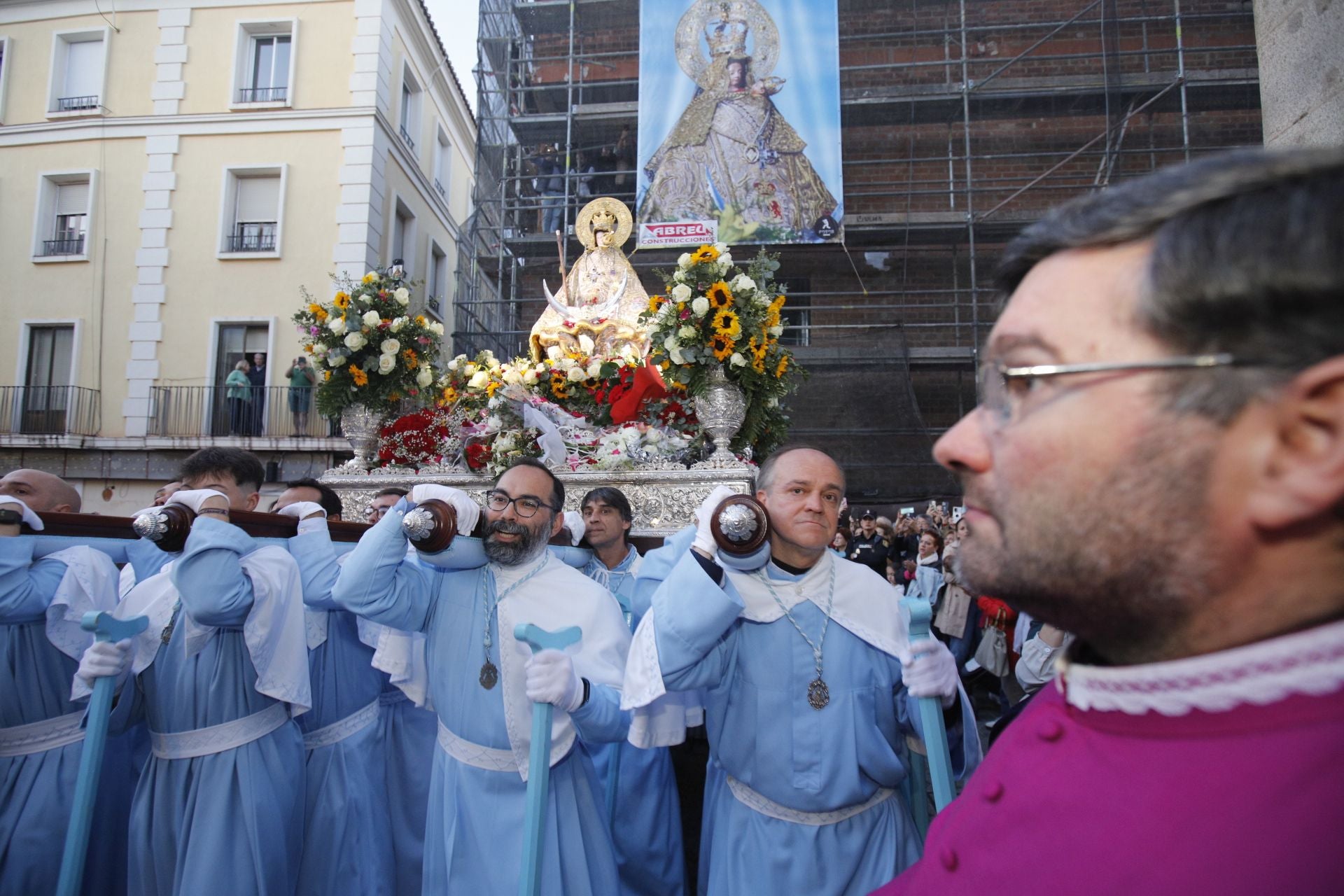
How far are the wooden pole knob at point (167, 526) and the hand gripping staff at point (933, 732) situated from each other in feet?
8.21

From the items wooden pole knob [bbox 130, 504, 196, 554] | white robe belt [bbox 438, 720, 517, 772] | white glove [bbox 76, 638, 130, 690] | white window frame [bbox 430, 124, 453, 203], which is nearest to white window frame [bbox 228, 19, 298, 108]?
white window frame [bbox 430, 124, 453, 203]

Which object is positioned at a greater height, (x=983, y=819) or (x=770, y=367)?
(x=770, y=367)

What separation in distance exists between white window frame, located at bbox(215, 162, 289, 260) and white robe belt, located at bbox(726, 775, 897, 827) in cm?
1498

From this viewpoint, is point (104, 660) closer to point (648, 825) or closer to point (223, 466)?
point (223, 466)

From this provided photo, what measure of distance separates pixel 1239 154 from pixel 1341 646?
502 millimetres

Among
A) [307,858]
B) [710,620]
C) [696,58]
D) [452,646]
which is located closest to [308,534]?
[452,646]

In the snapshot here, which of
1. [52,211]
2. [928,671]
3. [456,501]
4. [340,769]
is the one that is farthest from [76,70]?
[928,671]

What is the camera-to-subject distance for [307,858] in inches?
138

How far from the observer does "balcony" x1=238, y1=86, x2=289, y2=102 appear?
15.4 meters

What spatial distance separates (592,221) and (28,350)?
12.5m

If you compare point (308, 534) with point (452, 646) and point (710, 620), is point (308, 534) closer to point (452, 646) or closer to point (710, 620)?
A: point (452, 646)

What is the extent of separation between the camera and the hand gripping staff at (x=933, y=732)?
7.00ft

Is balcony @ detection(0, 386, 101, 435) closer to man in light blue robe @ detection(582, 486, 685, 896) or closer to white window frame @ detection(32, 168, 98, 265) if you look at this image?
white window frame @ detection(32, 168, 98, 265)

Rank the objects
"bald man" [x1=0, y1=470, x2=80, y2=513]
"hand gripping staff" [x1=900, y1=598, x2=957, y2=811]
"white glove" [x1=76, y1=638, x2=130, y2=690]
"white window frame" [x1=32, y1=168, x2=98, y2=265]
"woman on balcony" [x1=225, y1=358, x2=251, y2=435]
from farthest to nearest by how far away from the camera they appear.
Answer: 1. "white window frame" [x1=32, y1=168, x2=98, y2=265]
2. "woman on balcony" [x1=225, y1=358, x2=251, y2=435]
3. "bald man" [x1=0, y1=470, x2=80, y2=513]
4. "white glove" [x1=76, y1=638, x2=130, y2=690]
5. "hand gripping staff" [x1=900, y1=598, x2=957, y2=811]
